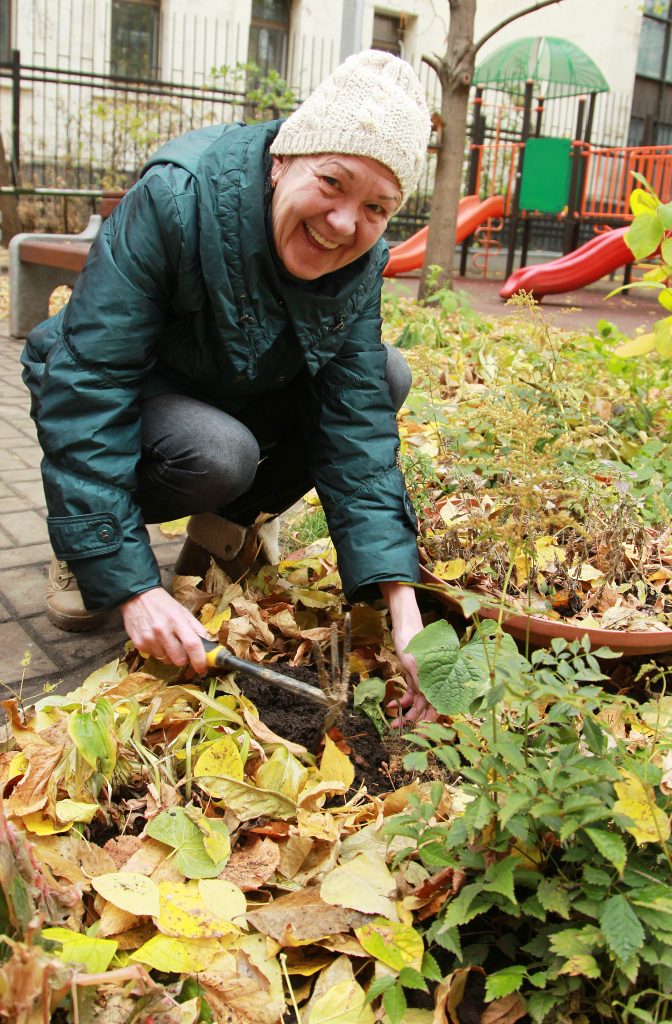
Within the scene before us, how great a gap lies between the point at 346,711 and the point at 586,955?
84cm

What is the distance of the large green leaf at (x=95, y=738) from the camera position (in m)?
1.68

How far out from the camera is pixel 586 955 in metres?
1.30

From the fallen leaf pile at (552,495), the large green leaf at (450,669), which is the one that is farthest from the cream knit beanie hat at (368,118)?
the large green leaf at (450,669)

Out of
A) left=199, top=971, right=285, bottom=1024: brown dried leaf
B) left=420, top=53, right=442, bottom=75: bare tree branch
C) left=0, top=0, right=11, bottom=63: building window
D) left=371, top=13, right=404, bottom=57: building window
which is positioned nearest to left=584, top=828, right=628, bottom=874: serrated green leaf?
left=199, top=971, right=285, bottom=1024: brown dried leaf

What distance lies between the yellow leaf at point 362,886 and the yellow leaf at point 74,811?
408 mm

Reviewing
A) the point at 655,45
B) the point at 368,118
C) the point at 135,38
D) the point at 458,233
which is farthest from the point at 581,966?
the point at 655,45

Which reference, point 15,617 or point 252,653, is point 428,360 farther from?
point 15,617

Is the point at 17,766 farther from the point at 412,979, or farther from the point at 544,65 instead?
the point at 544,65

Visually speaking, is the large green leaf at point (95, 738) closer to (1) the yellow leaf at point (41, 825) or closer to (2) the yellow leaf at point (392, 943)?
(1) the yellow leaf at point (41, 825)

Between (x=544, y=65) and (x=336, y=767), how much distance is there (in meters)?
13.5

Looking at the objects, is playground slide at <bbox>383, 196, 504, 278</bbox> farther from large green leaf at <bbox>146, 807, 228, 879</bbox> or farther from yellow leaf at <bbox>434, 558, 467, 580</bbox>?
large green leaf at <bbox>146, 807, 228, 879</bbox>

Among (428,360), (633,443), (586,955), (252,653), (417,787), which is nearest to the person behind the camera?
(586,955)

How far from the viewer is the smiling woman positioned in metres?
1.87

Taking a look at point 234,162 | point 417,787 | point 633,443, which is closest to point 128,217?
point 234,162
